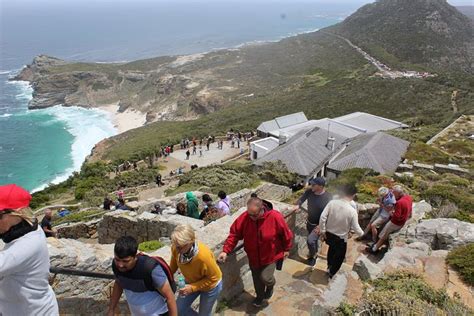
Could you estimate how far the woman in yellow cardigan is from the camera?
13.2 ft

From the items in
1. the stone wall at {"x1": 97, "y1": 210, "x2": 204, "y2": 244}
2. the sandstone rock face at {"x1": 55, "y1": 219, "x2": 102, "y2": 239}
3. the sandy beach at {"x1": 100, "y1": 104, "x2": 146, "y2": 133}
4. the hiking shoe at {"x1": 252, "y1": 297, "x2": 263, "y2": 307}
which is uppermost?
the hiking shoe at {"x1": 252, "y1": 297, "x2": 263, "y2": 307}

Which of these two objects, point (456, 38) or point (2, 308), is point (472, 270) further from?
point (456, 38)

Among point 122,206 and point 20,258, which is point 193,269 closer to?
point 20,258

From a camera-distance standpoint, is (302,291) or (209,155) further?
(209,155)

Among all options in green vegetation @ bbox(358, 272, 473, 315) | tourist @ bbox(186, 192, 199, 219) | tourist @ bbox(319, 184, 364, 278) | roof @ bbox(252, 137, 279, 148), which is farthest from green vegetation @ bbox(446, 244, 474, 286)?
roof @ bbox(252, 137, 279, 148)

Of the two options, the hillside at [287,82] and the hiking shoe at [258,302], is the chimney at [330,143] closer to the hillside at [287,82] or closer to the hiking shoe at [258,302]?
the hillside at [287,82]

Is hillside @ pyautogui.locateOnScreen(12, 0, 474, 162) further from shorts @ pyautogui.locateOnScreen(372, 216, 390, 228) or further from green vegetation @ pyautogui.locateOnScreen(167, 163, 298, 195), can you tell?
shorts @ pyautogui.locateOnScreen(372, 216, 390, 228)

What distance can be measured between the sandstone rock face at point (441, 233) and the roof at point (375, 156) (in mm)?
15381

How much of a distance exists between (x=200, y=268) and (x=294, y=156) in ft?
73.2

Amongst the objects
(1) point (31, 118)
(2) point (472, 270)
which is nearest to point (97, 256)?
(2) point (472, 270)

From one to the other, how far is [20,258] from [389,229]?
243 inches

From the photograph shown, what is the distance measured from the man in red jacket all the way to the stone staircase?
588 mm

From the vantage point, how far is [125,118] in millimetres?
78812

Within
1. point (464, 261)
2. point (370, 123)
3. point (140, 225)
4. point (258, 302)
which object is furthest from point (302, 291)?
point (370, 123)
